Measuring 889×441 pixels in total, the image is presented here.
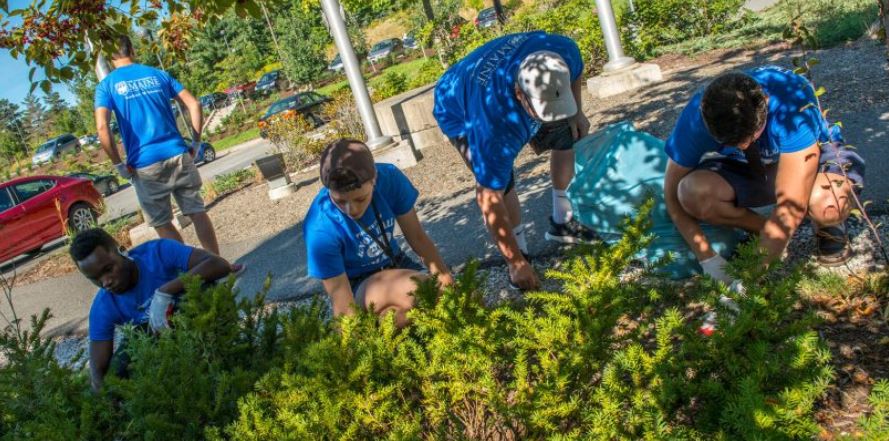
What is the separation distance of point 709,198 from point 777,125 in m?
0.39

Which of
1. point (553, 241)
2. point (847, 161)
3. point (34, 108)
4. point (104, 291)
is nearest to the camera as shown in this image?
point (847, 161)

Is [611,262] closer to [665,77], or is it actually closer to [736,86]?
[736,86]

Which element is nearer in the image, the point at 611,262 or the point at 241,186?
the point at 611,262

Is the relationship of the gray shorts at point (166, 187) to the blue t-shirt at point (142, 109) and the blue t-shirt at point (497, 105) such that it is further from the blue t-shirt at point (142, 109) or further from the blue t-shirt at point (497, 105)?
the blue t-shirt at point (497, 105)

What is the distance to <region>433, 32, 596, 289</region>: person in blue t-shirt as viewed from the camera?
9.57ft

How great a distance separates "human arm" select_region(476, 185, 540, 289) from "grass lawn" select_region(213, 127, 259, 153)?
1056 inches

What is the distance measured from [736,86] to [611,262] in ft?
2.89

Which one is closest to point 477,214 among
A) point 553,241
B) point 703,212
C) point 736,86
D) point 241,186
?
point 553,241

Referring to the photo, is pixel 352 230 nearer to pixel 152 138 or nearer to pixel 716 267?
pixel 716 267

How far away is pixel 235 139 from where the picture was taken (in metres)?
30.5

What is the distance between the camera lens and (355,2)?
95.6 ft

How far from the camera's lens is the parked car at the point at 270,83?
145 ft

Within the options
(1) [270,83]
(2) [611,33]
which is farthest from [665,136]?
(1) [270,83]

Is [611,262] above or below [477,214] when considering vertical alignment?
above
